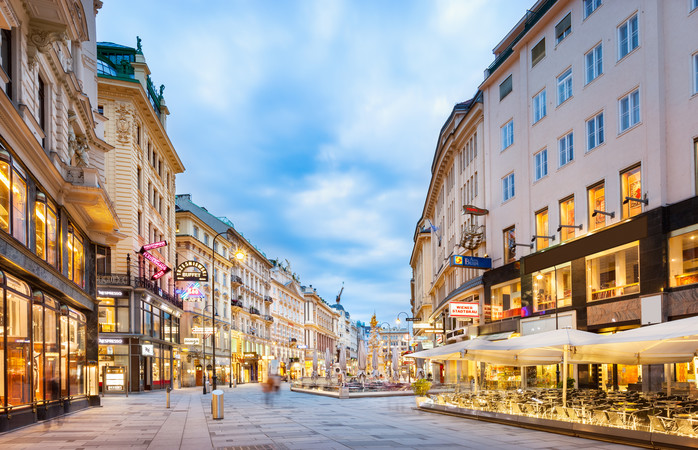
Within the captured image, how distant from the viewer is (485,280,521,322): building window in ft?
111

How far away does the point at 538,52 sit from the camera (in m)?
32.5

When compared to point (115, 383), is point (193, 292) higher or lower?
higher

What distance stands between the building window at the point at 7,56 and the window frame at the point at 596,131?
22.1m

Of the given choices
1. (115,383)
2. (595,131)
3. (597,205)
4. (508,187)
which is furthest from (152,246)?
(595,131)

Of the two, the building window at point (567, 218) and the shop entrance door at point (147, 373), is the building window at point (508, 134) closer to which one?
the building window at point (567, 218)

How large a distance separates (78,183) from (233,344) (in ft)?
193

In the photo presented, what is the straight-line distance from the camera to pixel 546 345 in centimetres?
1672

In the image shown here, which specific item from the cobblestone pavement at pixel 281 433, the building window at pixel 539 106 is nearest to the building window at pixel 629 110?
the building window at pixel 539 106

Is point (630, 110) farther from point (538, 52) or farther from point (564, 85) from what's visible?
point (538, 52)

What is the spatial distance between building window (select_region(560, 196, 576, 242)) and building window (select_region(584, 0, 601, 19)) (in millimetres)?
8307

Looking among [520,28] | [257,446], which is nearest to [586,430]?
[257,446]

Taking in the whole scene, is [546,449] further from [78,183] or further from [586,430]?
[78,183]

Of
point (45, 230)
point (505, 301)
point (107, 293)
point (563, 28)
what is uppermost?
point (563, 28)

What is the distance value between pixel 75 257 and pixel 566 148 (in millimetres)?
22653
